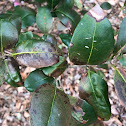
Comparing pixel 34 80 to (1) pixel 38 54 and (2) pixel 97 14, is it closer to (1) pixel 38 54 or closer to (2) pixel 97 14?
(1) pixel 38 54

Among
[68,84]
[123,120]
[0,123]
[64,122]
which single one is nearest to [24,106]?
[0,123]

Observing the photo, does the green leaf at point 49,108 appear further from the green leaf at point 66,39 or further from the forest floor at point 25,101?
the forest floor at point 25,101

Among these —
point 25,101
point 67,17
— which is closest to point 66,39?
point 67,17

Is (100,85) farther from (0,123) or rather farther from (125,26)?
(0,123)

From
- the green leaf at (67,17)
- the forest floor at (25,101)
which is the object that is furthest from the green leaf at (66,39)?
the forest floor at (25,101)

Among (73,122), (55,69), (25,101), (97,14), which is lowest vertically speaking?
(25,101)
